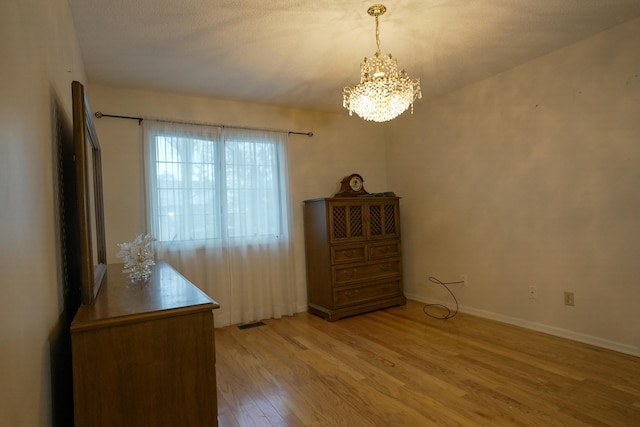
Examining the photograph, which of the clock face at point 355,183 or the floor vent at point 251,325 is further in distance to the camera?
the clock face at point 355,183

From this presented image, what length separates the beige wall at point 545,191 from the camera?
2570 millimetres

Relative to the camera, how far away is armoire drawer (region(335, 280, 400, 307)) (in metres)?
3.71

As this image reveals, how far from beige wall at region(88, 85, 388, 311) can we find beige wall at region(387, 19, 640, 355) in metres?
0.77

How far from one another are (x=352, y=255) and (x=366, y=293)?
46 centimetres

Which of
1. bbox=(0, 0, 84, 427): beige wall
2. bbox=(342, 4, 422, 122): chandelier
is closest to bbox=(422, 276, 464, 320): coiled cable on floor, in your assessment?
bbox=(342, 4, 422, 122): chandelier

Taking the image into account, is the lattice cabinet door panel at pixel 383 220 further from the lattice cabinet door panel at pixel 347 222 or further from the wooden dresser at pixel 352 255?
the lattice cabinet door panel at pixel 347 222

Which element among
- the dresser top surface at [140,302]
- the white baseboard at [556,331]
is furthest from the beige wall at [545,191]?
the dresser top surface at [140,302]

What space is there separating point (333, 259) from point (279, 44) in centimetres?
211

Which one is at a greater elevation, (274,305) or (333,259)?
(333,259)

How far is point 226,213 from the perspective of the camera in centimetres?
359

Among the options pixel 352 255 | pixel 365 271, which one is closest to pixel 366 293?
pixel 365 271

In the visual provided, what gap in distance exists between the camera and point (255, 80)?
3.21 m

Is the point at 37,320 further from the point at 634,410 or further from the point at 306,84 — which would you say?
the point at 306,84

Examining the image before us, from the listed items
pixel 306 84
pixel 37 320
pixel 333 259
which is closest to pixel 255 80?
pixel 306 84
